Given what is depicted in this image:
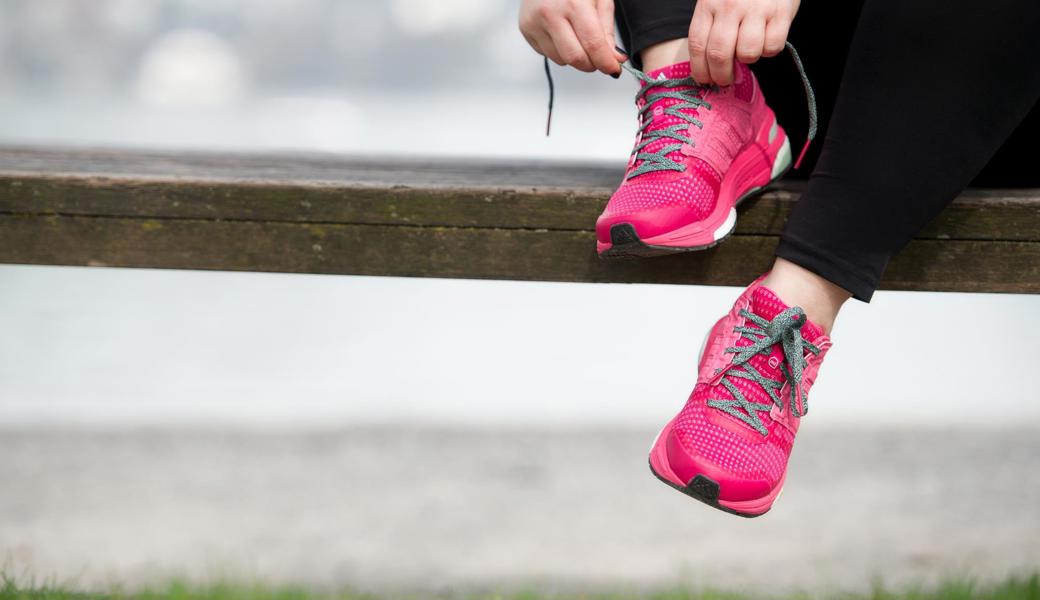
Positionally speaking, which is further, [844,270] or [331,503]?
[331,503]

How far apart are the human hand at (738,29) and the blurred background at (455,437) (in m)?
0.46

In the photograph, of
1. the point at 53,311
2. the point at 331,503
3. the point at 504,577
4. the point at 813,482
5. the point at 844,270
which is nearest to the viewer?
the point at 844,270

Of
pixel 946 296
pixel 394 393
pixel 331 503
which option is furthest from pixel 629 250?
pixel 946 296

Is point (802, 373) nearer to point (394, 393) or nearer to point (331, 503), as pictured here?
point (331, 503)

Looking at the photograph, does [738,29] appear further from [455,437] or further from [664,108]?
[455,437]

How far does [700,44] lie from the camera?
2.35ft

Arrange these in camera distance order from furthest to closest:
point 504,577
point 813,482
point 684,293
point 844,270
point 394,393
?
1. point 684,293
2. point 394,393
3. point 813,482
4. point 504,577
5. point 844,270

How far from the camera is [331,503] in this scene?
1564mm

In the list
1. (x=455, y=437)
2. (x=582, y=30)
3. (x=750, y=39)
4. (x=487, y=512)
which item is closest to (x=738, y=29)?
(x=750, y=39)

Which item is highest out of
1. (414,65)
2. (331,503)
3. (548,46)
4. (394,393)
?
(548,46)

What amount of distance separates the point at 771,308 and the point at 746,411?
0.07 meters

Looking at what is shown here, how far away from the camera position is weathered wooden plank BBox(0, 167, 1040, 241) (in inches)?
30.8

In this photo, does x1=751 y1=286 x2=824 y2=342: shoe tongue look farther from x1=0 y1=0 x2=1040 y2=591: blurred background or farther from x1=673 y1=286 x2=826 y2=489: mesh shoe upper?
x1=0 y1=0 x2=1040 y2=591: blurred background

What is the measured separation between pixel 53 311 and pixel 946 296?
2632mm
